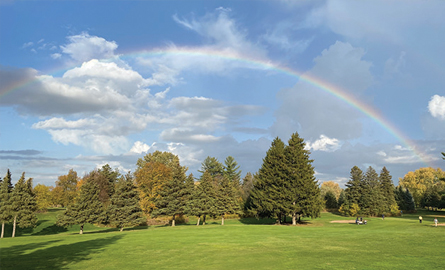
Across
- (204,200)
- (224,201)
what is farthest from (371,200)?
(204,200)

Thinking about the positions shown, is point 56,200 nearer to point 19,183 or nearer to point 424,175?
point 19,183

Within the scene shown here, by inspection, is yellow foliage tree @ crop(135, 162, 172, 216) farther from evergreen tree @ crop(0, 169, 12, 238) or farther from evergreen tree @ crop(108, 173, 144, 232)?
evergreen tree @ crop(0, 169, 12, 238)

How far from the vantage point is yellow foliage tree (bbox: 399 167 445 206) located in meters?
114

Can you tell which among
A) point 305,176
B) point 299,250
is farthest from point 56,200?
point 299,250

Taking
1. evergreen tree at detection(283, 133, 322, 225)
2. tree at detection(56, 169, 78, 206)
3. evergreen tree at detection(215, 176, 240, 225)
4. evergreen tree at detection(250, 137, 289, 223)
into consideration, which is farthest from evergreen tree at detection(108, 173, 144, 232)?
tree at detection(56, 169, 78, 206)

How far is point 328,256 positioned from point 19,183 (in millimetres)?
46886

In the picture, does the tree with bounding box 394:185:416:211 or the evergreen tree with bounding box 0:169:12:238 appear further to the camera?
the tree with bounding box 394:185:416:211

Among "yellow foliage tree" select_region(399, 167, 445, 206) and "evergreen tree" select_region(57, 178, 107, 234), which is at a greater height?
"yellow foliage tree" select_region(399, 167, 445, 206)

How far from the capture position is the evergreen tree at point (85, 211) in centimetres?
4375

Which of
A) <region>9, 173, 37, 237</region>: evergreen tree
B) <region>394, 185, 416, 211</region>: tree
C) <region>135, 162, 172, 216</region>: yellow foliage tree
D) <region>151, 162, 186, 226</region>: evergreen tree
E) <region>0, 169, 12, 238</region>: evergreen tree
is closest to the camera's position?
<region>0, 169, 12, 238</region>: evergreen tree

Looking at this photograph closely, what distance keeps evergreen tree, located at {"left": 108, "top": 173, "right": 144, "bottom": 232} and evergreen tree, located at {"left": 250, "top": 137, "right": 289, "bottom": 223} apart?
72.2 ft

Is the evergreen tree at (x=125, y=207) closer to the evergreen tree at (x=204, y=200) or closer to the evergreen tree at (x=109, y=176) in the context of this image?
the evergreen tree at (x=204, y=200)

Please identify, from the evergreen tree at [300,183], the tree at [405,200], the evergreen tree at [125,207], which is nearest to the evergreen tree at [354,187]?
the tree at [405,200]

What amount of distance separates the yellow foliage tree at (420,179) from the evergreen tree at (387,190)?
31.5 m
